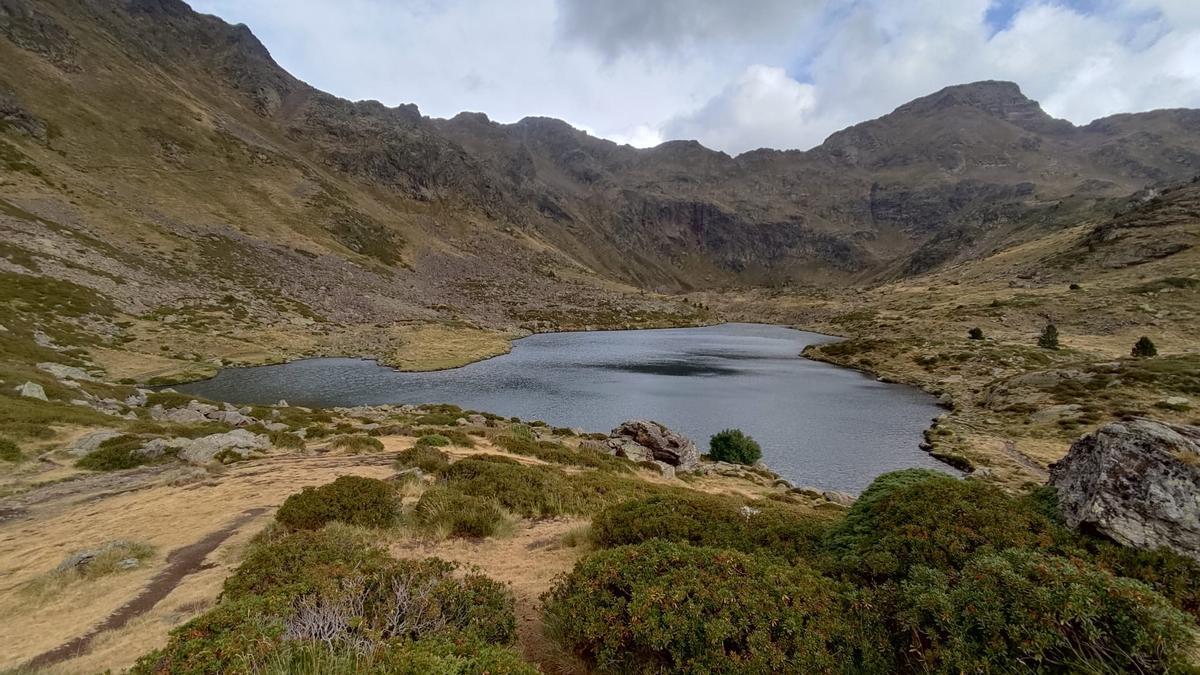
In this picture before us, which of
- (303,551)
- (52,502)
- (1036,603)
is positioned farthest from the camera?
(52,502)

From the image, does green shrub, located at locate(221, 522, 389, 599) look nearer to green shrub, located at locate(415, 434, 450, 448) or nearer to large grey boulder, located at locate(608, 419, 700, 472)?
green shrub, located at locate(415, 434, 450, 448)

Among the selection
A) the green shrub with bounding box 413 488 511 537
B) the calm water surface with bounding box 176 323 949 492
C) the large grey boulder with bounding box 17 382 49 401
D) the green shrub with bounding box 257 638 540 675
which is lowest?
the calm water surface with bounding box 176 323 949 492

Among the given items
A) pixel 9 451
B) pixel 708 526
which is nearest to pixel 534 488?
pixel 708 526

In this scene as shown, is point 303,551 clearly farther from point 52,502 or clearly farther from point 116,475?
point 116,475

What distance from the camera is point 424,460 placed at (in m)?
18.3

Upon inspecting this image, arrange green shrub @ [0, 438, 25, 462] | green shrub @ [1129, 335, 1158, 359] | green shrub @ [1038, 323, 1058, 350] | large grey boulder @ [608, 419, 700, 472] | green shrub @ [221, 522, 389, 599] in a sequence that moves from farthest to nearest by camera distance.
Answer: green shrub @ [1038, 323, 1058, 350] < green shrub @ [1129, 335, 1158, 359] < large grey boulder @ [608, 419, 700, 472] < green shrub @ [0, 438, 25, 462] < green shrub @ [221, 522, 389, 599]

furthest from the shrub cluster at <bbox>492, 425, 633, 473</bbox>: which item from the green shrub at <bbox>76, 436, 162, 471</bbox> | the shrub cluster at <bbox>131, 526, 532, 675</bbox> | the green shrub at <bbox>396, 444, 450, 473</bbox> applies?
the shrub cluster at <bbox>131, 526, 532, 675</bbox>

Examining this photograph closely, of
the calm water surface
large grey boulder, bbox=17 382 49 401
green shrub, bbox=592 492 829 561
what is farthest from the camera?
the calm water surface

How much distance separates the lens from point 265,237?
103500mm

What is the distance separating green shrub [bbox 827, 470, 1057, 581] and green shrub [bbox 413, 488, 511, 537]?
806 cm

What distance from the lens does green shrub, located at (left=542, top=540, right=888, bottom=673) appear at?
19.4 ft

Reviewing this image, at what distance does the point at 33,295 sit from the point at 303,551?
66.4m

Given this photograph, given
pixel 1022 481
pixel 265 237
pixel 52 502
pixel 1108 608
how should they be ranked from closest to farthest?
pixel 1108 608
pixel 52 502
pixel 1022 481
pixel 265 237

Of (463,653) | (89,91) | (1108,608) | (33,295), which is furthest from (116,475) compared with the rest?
(89,91)
